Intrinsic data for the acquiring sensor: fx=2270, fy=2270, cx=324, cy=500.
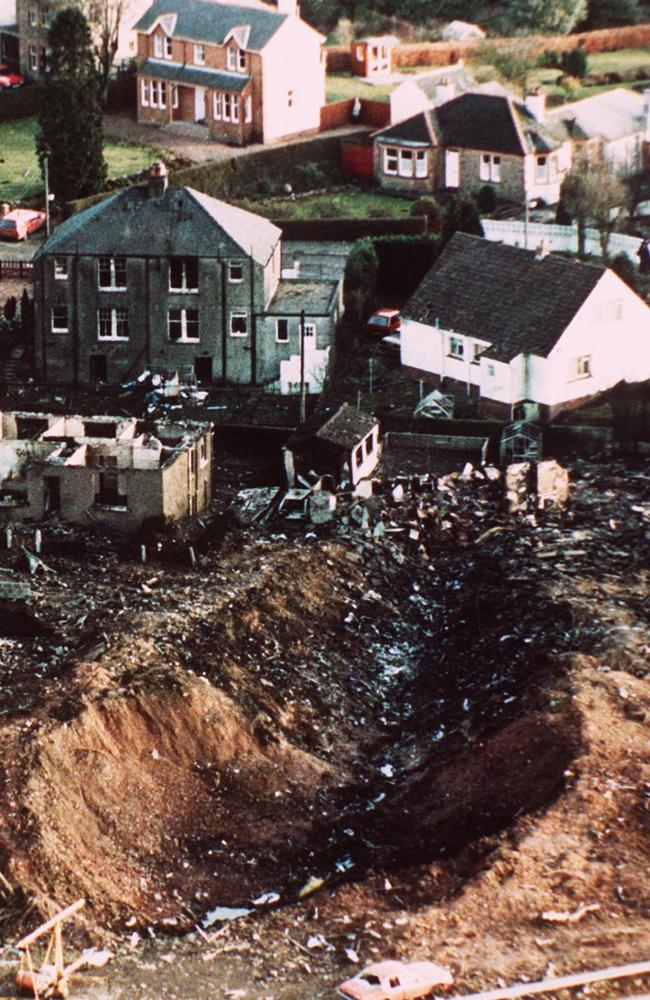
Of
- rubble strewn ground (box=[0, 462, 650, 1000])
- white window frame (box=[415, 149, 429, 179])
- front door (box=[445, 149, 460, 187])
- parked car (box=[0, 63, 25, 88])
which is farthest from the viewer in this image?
parked car (box=[0, 63, 25, 88])

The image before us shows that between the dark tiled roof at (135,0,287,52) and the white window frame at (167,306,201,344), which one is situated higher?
the dark tiled roof at (135,0,287,52)

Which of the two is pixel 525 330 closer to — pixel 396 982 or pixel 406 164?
pixel 406 164

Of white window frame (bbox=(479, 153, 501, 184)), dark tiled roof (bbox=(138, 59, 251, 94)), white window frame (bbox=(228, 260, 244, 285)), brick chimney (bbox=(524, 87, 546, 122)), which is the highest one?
dark tiled roof (bbox=(138, 59, 251, 94))

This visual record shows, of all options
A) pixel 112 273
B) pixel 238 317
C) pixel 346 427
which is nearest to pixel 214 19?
→ pixel 112 273

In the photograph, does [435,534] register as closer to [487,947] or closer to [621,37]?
[487,947]

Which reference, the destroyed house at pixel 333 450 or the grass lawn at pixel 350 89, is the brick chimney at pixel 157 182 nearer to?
the destroyed house at pixel 333 450

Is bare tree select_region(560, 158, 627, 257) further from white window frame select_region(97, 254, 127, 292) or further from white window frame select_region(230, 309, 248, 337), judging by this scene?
white window frame select_region(97, 254, 127, 292)

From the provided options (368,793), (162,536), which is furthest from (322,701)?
(162,536)

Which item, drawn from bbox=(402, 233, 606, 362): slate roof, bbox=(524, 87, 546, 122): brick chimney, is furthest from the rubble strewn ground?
bbox=(524, 87, 546, 122): brick chimney

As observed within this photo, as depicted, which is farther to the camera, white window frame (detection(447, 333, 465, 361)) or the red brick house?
the red brick house
